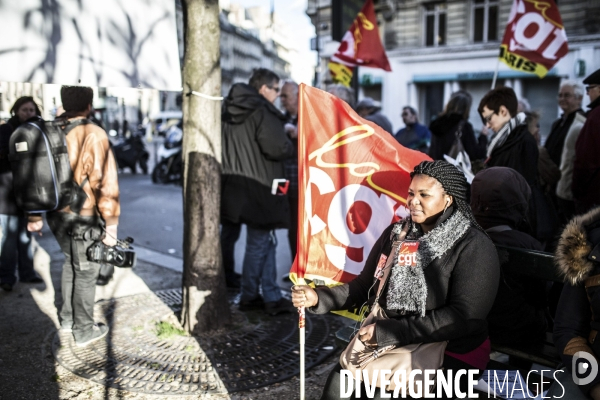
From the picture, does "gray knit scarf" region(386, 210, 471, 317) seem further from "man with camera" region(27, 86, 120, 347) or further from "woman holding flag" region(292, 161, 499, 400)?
"man with camera" region(27, 86, 120, 347)

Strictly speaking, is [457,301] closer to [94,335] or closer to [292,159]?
[94,335]

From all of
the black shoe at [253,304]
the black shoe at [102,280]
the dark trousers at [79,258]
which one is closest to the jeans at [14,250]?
the black shoe at [102,280]

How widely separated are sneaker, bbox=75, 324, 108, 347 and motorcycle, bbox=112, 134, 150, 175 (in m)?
13.6

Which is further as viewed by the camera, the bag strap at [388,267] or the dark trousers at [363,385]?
the bag strap at [388,267]

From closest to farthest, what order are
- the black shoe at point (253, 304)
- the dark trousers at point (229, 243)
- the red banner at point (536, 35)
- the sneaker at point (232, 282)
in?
the black shoe at point (253, 304) < the dark trousers at point (229, 243) < the sneaker at point (232, 282) < the red banner at point (536, 35)

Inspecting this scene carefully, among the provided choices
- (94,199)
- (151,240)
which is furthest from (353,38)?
(94,199)

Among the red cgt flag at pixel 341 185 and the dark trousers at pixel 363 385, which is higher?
the red cgt flag at pixel 341 185

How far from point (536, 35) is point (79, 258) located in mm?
5663

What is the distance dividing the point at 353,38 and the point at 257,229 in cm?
441

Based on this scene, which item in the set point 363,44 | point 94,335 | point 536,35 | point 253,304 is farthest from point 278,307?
point 363,44

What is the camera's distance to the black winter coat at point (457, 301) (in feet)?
7.86

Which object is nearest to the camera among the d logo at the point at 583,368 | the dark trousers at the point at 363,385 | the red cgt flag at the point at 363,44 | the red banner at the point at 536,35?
the d logo at the point at 583,368

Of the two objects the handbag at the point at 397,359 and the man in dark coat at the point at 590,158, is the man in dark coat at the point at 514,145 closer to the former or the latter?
the man in dark coat at the point at 590,158

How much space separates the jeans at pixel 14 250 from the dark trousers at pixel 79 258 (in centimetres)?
161
